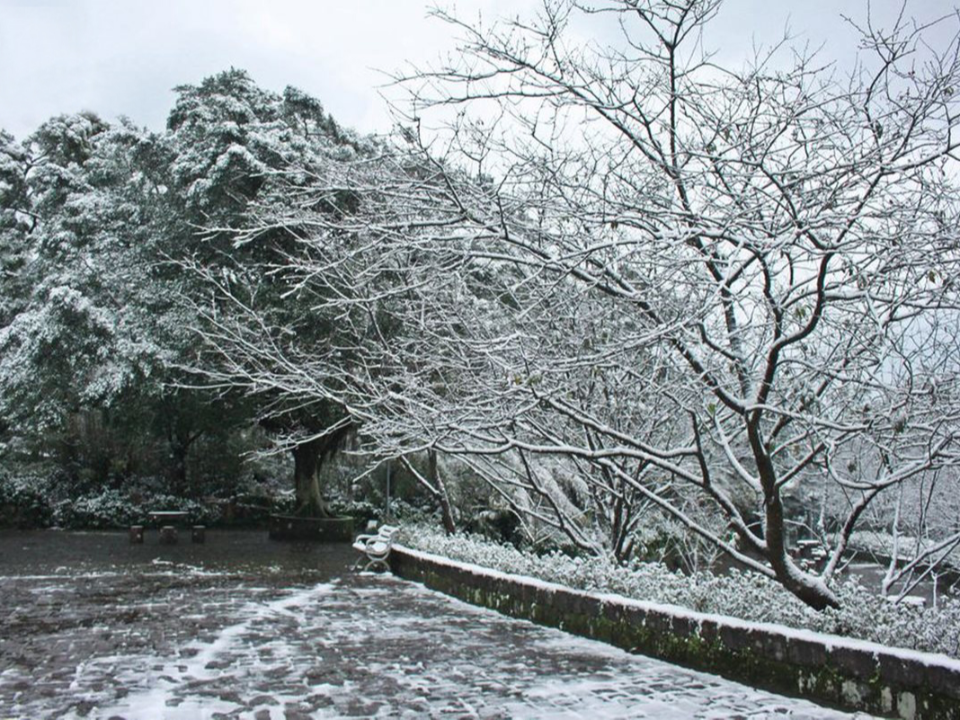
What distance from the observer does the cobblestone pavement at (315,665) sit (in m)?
6.06

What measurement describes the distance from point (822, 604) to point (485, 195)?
4032 millimetres

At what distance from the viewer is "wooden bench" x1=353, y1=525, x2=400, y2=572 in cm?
1622

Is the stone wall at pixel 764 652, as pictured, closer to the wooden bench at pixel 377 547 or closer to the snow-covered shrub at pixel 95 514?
the wooden bench at pixel 377 547

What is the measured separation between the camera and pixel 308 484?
27.0 meters

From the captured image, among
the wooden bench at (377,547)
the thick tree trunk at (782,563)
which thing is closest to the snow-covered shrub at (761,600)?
the thick tree trunk at (782,563)

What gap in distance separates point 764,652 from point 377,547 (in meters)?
10.3

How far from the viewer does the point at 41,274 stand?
99.3 ft

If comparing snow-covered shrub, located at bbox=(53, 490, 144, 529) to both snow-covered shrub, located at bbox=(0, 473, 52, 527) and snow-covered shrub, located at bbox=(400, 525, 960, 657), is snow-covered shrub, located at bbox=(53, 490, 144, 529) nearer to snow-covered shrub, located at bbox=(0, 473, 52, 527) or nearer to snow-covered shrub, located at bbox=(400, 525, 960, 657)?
snow-covered shrub, located at bbox=(0, 473, 52, 527)

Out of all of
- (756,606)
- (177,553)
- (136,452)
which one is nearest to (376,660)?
(756,606)

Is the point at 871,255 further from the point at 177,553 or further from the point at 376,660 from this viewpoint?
the point at 177,553

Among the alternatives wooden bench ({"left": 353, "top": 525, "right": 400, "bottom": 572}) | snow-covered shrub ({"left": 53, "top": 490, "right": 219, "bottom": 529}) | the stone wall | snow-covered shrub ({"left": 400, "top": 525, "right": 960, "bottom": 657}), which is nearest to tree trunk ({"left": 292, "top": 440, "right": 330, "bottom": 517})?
snow-covered shrub ({"left": 53, "top": 490, "right": 219, "bottom": 529})

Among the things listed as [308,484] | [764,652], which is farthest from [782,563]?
[308,484]

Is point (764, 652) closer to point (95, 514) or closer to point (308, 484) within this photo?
point (308, 484)

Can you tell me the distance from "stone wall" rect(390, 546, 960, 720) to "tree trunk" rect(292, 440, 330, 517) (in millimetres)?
16871
